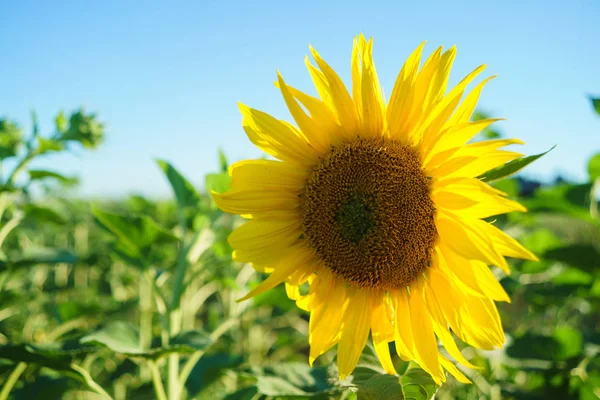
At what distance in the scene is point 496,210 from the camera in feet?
3.36

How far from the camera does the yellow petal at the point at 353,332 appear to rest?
118 cm

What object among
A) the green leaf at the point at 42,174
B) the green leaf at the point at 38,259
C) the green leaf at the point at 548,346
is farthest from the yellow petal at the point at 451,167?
the green leaf at the point at 42,174

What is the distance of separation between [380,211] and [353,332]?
333mm

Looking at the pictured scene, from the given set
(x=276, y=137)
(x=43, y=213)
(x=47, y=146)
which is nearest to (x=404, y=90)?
(x=276, y=137)

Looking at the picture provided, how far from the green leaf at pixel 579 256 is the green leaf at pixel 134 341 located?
5.36ft

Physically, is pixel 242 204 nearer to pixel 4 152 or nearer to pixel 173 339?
pixel 173 339

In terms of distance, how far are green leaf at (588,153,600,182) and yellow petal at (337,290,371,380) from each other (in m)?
1.52

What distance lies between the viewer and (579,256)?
2.14 metres

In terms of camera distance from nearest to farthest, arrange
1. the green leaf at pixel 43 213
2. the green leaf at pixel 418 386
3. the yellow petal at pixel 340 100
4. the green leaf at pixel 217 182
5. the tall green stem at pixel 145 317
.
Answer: the green leaf at pixel 418 386, the yellow petal at pixel 340 100, the green leaf at pixel 217 182, the green leaf at pixel 43 213, the tall green stem at pixel 145 317

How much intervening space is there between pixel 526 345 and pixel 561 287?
47 centimetres

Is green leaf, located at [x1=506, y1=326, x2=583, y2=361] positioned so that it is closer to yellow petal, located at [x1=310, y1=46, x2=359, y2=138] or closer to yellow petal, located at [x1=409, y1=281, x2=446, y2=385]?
yellow petal, located at [x1=409, y1=281, x2=446, y2=385]

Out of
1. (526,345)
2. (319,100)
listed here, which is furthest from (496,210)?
(526,345)

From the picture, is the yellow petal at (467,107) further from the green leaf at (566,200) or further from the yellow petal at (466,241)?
the green leaf at (566,200)

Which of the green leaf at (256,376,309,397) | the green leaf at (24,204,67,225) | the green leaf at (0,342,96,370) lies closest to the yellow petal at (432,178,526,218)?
the green leaf at (256,376,309,397)
